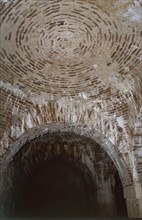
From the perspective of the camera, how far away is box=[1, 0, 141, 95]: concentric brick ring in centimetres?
381

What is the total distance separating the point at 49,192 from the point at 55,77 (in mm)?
6927

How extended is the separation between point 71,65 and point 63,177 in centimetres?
658

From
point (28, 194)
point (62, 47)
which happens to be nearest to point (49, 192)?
point (28, 194)

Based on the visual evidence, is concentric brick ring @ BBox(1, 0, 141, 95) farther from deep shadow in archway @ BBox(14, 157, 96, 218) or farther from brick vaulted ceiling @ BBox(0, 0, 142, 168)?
deep shadow in archway @ BBox(14, 157, 96, 218)

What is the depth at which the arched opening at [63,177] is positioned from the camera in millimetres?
7457

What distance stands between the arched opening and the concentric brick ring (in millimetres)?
1926

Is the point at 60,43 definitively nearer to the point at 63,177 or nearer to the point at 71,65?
the point at 71,65

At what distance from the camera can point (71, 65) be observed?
15.3 ft

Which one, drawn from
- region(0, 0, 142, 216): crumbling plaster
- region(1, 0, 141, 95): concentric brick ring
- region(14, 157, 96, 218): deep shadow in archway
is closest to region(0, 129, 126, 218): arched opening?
region(14, 157, 96, 218): deep shadow in archway

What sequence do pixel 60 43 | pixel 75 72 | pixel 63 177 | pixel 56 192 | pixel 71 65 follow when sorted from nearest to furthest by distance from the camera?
pixel 60 43
pixel 71 65
pixel 75 72
pixel 63 177
pixel 56 192

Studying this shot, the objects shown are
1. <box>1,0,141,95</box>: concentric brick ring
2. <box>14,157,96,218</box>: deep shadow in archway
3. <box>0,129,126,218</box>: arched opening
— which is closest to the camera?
<box>1,0,141,95</box>: concentric brick ring

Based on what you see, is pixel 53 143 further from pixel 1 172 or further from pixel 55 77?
pixel 55 77

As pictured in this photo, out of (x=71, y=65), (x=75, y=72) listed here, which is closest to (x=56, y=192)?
(x=75, y=72)

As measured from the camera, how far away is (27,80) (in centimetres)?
477
